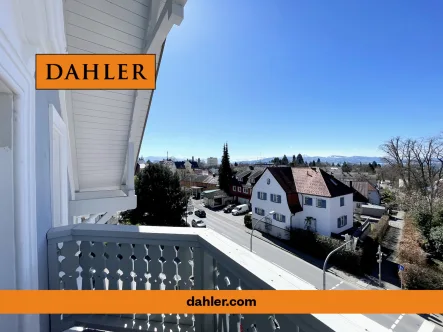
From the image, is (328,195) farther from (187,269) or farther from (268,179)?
(187,269)

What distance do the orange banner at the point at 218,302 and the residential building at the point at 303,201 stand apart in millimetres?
14833

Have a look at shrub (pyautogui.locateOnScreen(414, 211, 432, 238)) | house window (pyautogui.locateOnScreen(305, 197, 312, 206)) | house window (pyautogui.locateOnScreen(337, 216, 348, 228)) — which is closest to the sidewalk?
house window (pyautogui.locateOnScreen(305, 197, 312, 206))

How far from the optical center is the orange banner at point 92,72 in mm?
2020

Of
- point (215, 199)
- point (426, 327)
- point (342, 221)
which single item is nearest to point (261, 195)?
point (342, 221)

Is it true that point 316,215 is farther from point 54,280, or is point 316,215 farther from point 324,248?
point 54,280

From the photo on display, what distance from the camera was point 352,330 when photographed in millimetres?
750

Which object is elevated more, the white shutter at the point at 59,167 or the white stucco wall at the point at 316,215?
the white shutter at the point at 59,167

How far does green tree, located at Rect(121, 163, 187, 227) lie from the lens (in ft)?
50.1

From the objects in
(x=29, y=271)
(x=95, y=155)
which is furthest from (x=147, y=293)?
(x=95, y=155)

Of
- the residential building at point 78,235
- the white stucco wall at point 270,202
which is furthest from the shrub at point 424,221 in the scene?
the residential building at point 78,235

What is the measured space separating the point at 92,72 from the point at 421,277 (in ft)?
45.0

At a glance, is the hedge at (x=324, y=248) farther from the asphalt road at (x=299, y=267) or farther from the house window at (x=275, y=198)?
the house window at (x=275, y=198)

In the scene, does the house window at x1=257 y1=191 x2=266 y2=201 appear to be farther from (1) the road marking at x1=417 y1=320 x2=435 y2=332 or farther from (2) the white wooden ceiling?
(2) the white wooden ceiling

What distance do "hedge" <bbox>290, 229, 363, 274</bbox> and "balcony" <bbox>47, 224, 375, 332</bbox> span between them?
1362 cm
